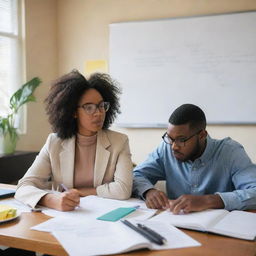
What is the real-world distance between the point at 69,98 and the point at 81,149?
283 mm

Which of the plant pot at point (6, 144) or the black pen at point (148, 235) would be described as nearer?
the black pen at point (148, 235)

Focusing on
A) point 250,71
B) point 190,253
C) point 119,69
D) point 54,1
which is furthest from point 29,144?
point 190,253

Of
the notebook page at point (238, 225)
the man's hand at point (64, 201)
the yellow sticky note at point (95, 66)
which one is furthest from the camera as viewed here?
the yellow sticky note at point (95, 66)

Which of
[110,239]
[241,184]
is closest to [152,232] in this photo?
[110,239]

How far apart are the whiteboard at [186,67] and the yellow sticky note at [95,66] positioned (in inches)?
3.7

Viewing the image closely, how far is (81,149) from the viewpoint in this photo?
6.58ft

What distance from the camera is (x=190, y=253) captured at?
1090 millimetres

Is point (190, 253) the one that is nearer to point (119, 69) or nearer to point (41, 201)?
point (41, 201)

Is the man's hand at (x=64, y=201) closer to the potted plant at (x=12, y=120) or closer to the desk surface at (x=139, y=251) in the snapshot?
the desk surface at (x=139, y=251)

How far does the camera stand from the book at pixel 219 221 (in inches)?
48.4

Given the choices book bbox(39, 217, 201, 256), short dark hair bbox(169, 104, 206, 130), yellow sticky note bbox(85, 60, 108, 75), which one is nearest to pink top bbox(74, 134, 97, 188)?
short dark hair bbox(169, 104, 206, 130)

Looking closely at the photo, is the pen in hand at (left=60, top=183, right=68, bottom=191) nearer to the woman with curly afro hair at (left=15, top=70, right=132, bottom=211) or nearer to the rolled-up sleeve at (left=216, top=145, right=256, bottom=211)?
the woman with curly afro hair at (left=15, top=70, right=132, bottom=211)

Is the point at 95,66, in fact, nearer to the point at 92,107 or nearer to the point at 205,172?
the point at 92,107

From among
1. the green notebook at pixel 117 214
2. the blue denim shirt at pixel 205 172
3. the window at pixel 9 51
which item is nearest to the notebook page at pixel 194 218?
the green notebook at pixel 117 214
